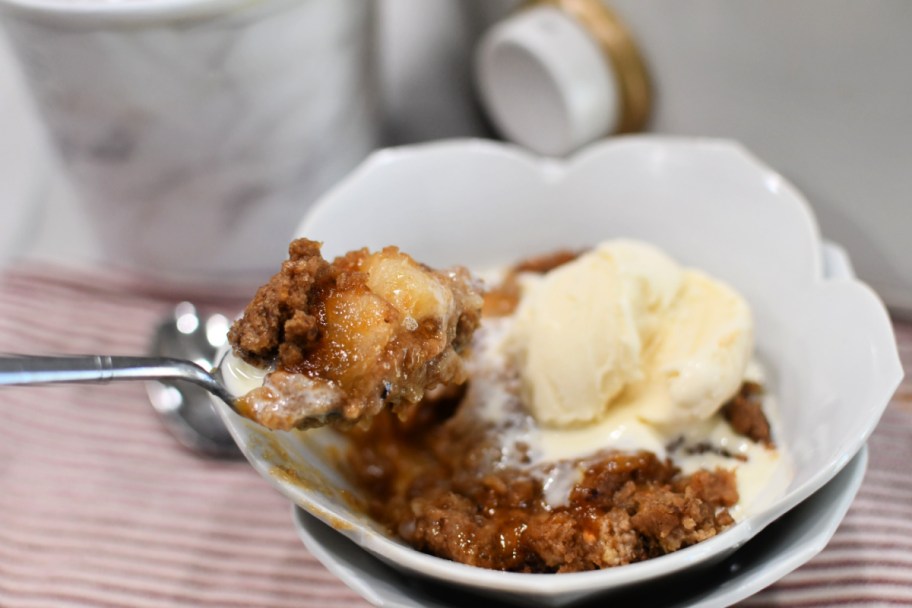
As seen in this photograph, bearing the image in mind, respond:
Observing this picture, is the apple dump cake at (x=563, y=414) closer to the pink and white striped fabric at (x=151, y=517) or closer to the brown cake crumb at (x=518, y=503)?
the brown cake crumb at (x=518, y=503)

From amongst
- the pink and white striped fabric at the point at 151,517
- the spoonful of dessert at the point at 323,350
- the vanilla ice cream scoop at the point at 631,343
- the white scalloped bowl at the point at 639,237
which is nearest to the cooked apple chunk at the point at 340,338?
the spoonful of dessert at the point at 323,350

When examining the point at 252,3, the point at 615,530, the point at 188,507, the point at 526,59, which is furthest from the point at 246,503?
the point at 526,59

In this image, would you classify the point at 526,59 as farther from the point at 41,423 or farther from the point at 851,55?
the point at 41,423

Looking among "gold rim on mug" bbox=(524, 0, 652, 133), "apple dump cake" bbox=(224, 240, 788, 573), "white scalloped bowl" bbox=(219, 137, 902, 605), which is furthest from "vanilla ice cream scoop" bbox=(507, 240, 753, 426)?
"gold rim on mug" bbox=(524, 0, 652, 133)

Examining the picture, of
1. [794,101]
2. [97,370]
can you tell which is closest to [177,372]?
[97,370]

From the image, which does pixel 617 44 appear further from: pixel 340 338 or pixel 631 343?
pixel 340 338

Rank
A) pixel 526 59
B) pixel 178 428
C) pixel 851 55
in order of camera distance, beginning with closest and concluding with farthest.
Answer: pixel 851 55 < pixel 178 428 < pixel 526 59
